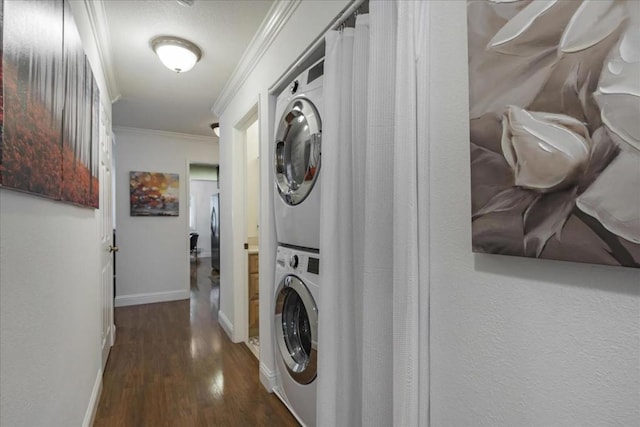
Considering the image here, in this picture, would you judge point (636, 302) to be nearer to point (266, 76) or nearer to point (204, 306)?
point (266, 76)

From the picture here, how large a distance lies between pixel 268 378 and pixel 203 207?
27.9ft

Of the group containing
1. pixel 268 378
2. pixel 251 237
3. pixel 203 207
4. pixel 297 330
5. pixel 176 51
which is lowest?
pixel 268 378

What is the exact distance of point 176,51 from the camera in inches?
91.4

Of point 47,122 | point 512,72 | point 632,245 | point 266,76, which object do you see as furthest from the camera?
point 266,76

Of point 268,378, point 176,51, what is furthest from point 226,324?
point 176,51

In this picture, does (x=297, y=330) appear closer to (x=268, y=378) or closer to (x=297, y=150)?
(x=268, y=378)

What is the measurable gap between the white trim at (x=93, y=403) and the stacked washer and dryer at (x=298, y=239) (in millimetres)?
1069

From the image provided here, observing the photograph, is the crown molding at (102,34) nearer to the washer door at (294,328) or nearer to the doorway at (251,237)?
the doorway at (251,237)

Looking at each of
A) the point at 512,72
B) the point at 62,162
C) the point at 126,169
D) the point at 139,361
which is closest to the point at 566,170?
the point at 512,72

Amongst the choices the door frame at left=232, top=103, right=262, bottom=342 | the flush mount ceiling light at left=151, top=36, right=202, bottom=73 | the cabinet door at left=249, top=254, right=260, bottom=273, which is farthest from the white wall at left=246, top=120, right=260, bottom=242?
the flush mount ceiling light at left=151, top=36, right=202, bottom=73

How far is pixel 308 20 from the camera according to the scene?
5.60 ft

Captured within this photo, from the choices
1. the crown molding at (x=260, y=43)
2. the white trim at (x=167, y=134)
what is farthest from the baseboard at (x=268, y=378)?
the white trim at (x=167, y=134)

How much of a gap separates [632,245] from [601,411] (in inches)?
13.1

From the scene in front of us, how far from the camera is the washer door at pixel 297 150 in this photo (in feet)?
5.34
